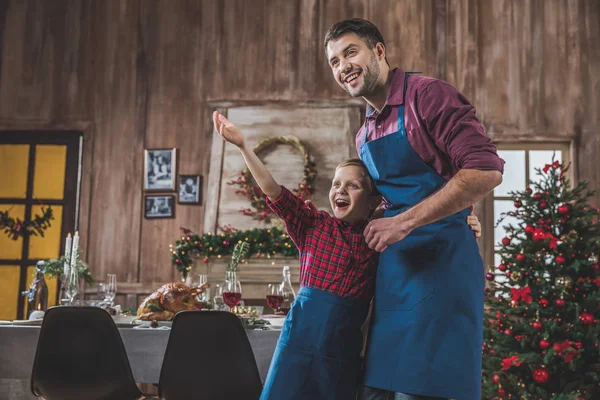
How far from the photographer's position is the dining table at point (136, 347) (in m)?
2.63

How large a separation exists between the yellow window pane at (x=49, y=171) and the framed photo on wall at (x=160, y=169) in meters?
0.89

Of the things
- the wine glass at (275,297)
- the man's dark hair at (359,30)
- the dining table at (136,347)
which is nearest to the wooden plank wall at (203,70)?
the wine glass at (275,297)

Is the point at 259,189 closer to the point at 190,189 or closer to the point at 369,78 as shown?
the point at 190,189

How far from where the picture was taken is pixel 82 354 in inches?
102

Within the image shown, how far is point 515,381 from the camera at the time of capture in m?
3.90

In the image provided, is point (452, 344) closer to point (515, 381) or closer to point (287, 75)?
point (515, 381)

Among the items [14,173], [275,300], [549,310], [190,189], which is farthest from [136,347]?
[14,173]

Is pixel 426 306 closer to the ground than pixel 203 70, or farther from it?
closer to the ground

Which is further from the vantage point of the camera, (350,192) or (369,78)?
(350,192)

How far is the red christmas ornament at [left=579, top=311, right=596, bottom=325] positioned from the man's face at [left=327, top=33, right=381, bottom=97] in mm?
2854

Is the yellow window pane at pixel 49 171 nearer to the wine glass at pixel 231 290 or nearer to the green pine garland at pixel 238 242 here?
the green pine garland at pixel 238 242

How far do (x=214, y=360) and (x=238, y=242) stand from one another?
3157 millimetres

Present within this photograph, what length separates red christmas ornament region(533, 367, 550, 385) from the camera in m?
3.81

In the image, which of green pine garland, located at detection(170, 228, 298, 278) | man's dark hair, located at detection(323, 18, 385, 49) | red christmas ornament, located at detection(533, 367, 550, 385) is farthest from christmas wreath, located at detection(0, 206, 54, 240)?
man's dark hair, located at detection(323, 18, 385, 49)
